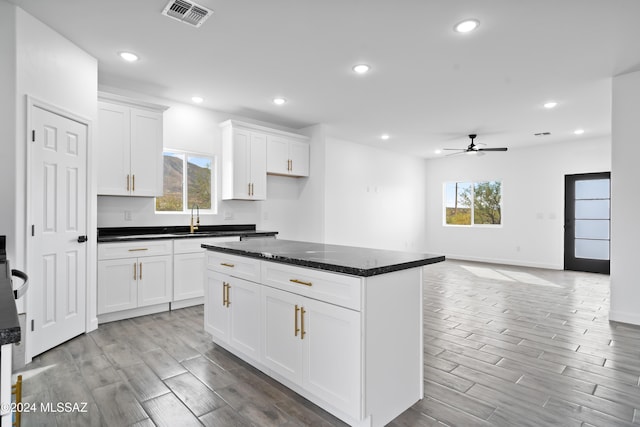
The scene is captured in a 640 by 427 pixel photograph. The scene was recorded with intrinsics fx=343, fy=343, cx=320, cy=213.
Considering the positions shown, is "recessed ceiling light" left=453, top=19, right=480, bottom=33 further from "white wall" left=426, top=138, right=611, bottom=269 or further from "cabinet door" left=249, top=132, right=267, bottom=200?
"white wall" left=426, top=138, right=611, bottom=269

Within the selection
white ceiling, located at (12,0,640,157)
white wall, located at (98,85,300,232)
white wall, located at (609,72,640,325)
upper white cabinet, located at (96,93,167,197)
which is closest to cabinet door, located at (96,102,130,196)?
upper white cabinet, located at (96,93,167,197)

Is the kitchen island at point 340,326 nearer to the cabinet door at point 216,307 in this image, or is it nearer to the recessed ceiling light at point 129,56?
the cabinet door at point 216,307

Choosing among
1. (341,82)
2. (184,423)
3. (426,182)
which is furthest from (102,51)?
(426,182)

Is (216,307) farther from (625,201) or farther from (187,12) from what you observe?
(625,201)

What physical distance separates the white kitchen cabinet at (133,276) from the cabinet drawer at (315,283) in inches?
84.5

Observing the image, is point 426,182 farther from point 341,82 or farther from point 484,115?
point 341,82

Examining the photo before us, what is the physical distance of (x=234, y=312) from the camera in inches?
107

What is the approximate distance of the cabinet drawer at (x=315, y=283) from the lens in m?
1.81

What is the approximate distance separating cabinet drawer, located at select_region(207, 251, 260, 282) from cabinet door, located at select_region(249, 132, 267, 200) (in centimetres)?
238

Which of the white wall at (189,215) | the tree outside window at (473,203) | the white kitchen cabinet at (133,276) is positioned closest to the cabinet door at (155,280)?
the white kitchen cabinet at (133,276)

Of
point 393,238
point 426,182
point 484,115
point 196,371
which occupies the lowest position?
point 196,371

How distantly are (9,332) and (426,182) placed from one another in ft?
31.3

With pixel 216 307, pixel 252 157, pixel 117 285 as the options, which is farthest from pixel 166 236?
pixel 252 157

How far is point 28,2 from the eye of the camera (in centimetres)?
259
